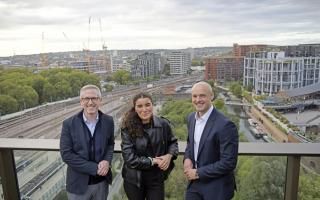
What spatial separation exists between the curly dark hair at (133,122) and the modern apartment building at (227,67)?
11.8 feet

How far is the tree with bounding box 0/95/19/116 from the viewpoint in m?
5.33

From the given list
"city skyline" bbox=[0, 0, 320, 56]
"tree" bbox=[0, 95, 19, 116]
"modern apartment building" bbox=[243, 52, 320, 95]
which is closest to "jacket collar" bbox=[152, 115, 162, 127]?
"city skyline" bbox=[0, 0, 320, 56]

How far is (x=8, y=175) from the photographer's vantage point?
7.95 feet

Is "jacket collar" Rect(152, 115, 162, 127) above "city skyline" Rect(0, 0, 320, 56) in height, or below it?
below

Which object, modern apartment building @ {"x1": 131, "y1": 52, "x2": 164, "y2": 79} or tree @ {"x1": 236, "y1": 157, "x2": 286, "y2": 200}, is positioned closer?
tree @ {"x1": 236, "y1": 157, "x2": 286, "y2": 200}

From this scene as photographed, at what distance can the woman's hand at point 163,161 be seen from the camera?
1.70 m

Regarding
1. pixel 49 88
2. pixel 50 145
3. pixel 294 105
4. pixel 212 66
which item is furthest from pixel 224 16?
pixel 50 145

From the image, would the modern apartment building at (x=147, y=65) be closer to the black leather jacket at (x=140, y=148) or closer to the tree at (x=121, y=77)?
the tree at (x=121, y=77)

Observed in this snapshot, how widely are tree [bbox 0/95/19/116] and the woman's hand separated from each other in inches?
179

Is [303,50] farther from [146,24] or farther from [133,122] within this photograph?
[133,122]

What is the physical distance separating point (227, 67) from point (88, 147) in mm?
4483

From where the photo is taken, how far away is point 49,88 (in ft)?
16.1

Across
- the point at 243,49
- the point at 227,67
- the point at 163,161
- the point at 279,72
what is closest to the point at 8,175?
the point at 163,161

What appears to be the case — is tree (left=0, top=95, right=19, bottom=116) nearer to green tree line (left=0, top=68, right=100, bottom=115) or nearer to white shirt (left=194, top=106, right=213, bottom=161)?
green tree line (left=0, top=68, right=100, bottom=115)
